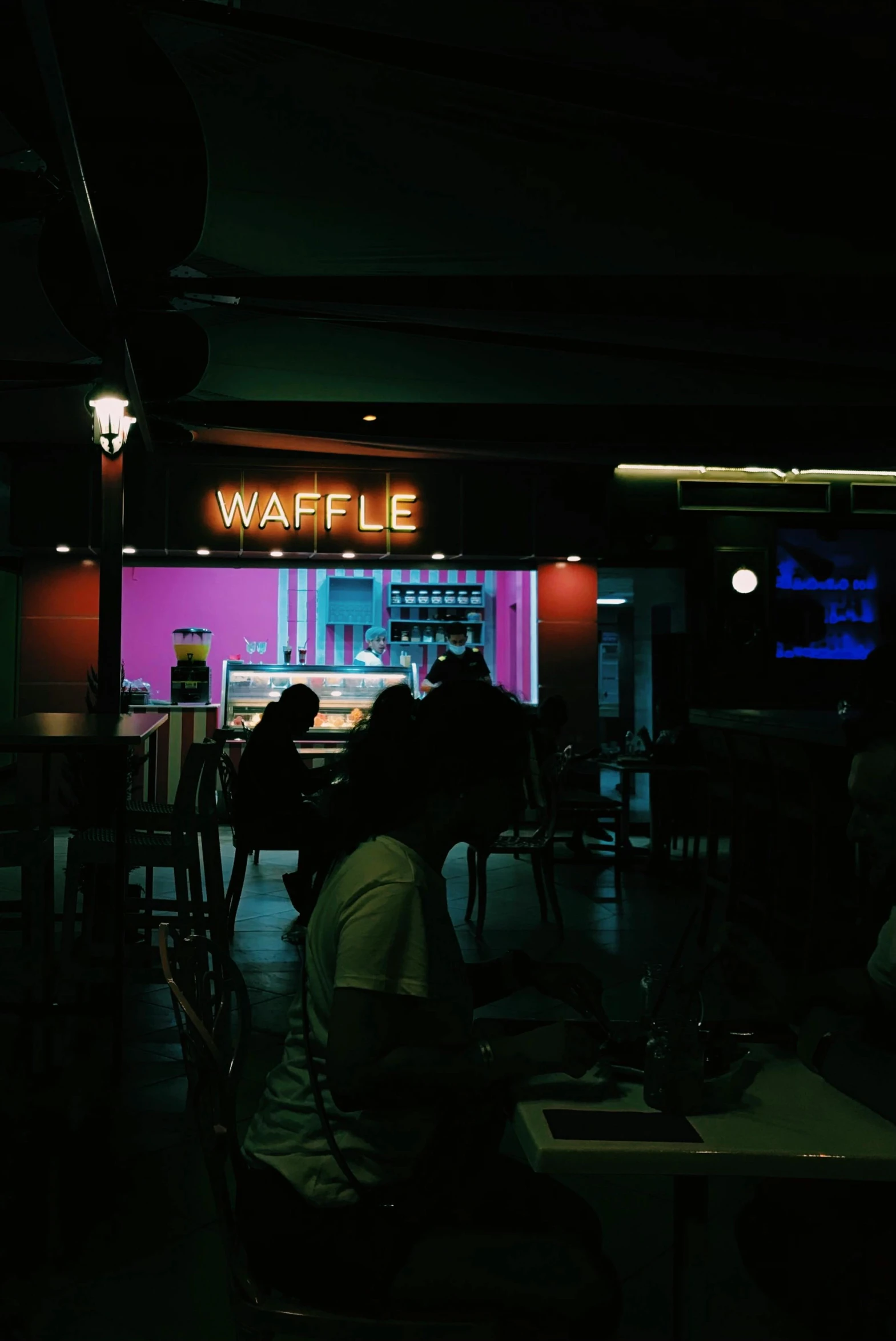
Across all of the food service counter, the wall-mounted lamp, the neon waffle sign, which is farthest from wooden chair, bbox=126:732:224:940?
the neon waffle sign

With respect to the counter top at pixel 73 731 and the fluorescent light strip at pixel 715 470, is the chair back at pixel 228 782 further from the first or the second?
the fluorescent light strip at pixel 715 470

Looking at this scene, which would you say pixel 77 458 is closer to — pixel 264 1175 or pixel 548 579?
pixel 548 579

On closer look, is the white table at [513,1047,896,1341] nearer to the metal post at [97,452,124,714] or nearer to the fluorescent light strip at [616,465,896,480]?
the metal post at [97,452,124,714]

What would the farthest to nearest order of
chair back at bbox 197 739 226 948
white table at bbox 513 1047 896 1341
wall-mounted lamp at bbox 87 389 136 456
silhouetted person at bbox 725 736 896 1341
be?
wall-mounted lamp at bbox 87 389 136 456, chair back at bbox 197 739 226 948, silhouetted person at bbox 725 736 896 1341, white table at bbox 513 1047 896 1341

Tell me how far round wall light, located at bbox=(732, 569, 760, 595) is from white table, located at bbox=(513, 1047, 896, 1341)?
319 inches

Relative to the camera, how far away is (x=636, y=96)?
3.42 meters

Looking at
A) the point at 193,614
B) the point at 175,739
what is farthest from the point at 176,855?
the point at 193,614

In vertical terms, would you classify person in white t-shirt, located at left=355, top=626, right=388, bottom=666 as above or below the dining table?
above

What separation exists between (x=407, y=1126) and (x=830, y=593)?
9252mm

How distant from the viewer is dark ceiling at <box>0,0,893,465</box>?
3.02m

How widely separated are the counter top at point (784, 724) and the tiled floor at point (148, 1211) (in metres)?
1.33

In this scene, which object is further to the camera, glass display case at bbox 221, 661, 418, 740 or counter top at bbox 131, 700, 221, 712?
counter top at bbox 131, 700, 221, 712

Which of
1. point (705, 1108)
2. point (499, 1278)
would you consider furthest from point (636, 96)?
point (499, 1278)

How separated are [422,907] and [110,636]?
462 centimetres
